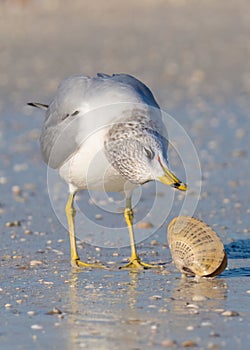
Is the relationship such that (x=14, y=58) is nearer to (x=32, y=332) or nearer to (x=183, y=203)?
(x=183, y=203)

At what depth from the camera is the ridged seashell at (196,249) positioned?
6.68 m

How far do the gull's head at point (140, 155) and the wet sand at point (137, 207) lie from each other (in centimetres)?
74

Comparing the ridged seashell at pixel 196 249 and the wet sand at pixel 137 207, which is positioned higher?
the ridged seashell at pixel 196 249

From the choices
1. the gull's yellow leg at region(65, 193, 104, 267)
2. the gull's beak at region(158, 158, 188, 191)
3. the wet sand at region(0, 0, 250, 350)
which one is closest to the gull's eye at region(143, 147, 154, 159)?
the gull's beak at region(158, 158, 188, 191)

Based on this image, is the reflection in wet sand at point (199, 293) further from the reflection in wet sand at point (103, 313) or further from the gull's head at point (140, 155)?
the gull's head at point (140, 155)

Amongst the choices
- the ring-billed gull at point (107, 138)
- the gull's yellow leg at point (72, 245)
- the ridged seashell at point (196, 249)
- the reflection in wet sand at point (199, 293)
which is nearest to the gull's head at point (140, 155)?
the ring-billed gull at point (107, 138)

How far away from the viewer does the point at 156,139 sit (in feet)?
21.9

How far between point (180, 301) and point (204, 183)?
439cm

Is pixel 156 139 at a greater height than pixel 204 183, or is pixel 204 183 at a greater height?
pixel 156 139

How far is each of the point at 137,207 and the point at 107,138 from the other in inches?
108

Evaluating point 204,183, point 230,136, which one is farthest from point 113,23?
point 204,183

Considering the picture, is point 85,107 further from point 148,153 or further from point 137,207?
point 137,207

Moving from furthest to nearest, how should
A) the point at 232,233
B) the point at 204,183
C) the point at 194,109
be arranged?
1. the point at 194,109
2. the point at 204,183
3. the point at 232,233

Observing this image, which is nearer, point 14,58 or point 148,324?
point 148,324
